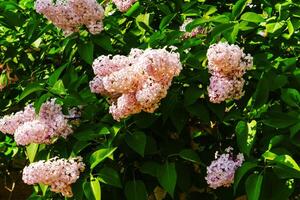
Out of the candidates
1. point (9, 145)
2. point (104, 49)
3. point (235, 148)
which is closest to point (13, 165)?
point (9, 145)

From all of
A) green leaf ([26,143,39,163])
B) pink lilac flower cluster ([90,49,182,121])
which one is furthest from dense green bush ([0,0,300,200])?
pink lilac flower cluster ([90,49,182,121])

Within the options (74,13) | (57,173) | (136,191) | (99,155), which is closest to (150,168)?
(136,191)

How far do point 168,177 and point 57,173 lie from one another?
15.3 inches

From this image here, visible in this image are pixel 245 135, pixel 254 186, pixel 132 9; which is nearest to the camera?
pixel 254 186

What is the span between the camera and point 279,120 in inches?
87.1

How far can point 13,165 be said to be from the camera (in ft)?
13.0

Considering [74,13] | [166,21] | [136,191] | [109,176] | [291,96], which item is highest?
[74,13]

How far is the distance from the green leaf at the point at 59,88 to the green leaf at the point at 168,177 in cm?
48

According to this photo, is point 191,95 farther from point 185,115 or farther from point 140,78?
point 140,78

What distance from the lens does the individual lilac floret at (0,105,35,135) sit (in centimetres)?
250

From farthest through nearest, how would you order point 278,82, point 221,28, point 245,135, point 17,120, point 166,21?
point 166,21 < point 17,120 < point 221,28 < point 278,82 < point 245,135

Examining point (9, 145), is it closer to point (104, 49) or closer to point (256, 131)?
point (104, 49)

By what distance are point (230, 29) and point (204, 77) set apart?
0.21 m

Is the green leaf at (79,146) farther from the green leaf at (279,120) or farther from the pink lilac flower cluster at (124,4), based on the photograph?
the pink lilac flower cluster at (124,4)
